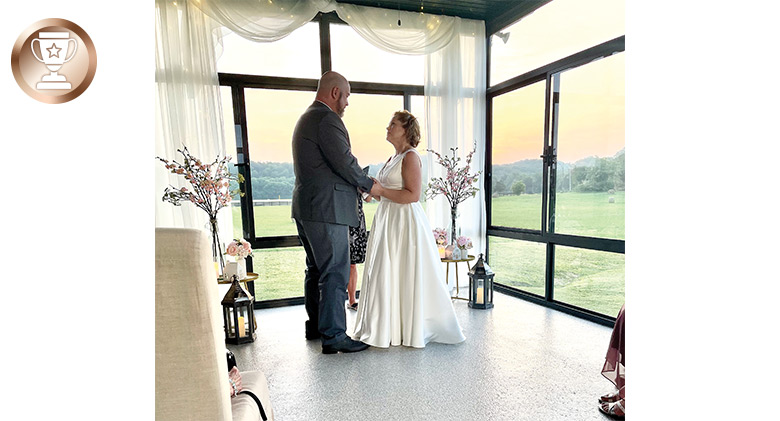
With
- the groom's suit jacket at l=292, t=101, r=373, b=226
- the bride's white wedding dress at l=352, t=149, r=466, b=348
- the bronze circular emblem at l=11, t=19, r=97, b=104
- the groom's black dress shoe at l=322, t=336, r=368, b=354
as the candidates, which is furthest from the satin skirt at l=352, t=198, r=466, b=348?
the bronze circular emblem at l=11, t=19, r=97, b=104

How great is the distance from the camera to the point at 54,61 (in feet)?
1.53

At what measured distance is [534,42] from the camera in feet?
12.6

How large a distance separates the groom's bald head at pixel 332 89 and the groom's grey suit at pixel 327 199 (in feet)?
0.21

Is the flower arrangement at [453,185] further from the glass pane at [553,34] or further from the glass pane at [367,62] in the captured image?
the glass pane at [553,34]

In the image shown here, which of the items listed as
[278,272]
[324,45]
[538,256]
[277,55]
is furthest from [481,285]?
[277,55]

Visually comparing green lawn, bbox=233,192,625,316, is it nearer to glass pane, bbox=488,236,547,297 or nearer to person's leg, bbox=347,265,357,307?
glass pane, bbox=488,236,547,297

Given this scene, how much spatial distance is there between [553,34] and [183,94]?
11.0 ft

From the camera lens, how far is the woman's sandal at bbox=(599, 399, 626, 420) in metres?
1.75

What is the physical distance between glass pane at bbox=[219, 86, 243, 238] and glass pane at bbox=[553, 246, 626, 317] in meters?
3.01

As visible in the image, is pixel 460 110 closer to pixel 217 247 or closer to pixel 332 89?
pixel 332 89

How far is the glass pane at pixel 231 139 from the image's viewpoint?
353 cm

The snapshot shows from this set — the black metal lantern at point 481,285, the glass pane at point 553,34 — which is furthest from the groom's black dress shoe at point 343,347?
the glass pane at point 553,34
